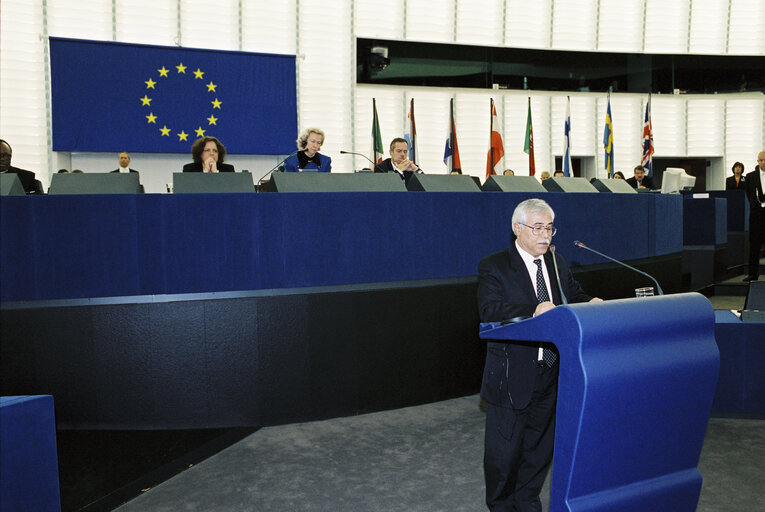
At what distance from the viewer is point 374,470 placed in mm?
3104

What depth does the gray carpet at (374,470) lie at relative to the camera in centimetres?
273

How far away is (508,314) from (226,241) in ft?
6.33

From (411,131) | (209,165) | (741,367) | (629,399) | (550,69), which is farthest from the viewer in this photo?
(550,69)

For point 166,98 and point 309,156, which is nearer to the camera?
point 309,156

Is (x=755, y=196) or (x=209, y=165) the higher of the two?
(x=209, y=165)

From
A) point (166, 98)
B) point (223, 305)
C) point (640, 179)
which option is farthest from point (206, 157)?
point (640, 179)

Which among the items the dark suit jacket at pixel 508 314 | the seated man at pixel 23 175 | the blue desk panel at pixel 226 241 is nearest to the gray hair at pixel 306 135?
the blue desk panel at pixel 226 241

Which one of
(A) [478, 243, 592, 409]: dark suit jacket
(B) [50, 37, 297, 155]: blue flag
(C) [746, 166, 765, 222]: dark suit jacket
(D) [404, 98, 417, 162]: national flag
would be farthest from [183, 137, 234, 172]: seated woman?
(C) [746, 166, 765, 222]: dark suit jacket

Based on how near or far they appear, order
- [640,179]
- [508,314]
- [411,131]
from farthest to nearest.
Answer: [411,131]
[640,179]
[508,314]

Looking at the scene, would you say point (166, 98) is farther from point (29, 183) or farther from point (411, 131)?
point (29, 183)

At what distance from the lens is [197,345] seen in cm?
365

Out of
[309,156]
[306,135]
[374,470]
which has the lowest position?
[374,470]

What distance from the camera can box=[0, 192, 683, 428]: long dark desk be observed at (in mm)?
3531

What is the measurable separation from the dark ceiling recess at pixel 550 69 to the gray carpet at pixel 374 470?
31.0 feet
